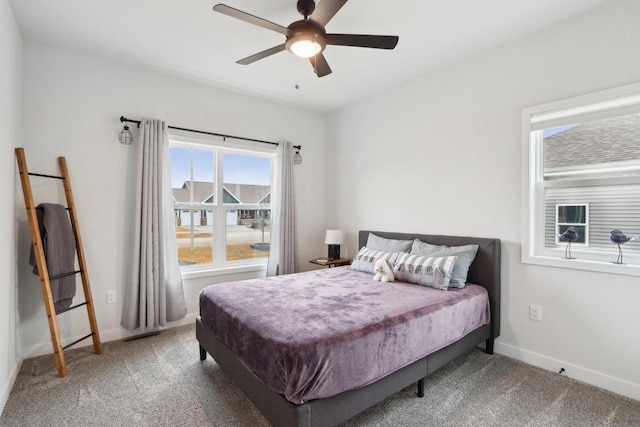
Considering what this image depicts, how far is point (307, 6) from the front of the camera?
2084 mm

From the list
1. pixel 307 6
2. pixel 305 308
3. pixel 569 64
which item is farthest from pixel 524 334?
pixel 307 6

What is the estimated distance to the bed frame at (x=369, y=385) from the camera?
151cm

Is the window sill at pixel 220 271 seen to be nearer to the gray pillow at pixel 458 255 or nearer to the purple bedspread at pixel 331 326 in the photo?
the purple bedspread at pixel 331 326

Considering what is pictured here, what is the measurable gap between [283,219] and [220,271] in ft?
3.35

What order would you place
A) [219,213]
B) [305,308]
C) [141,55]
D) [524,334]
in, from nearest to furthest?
[305,308] → [524,334] → [141,55] → [219,213]

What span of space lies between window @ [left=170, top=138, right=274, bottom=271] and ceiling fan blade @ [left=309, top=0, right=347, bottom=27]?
2142mm

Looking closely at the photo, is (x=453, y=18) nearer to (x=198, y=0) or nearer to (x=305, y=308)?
(x=198, y=0)

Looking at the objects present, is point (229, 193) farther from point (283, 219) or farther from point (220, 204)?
point (283, 219)

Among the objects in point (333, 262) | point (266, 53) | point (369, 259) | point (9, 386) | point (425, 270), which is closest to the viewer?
point (9, 386)

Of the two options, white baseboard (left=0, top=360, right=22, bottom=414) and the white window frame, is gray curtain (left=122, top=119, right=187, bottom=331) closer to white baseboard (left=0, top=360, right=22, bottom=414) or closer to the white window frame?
the white window frame

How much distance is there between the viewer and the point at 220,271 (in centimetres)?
370

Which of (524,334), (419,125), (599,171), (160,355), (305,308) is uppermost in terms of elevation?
(419,125)

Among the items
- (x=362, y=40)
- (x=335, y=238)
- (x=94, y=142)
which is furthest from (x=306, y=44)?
(x=335, y=238)

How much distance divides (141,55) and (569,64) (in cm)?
367
